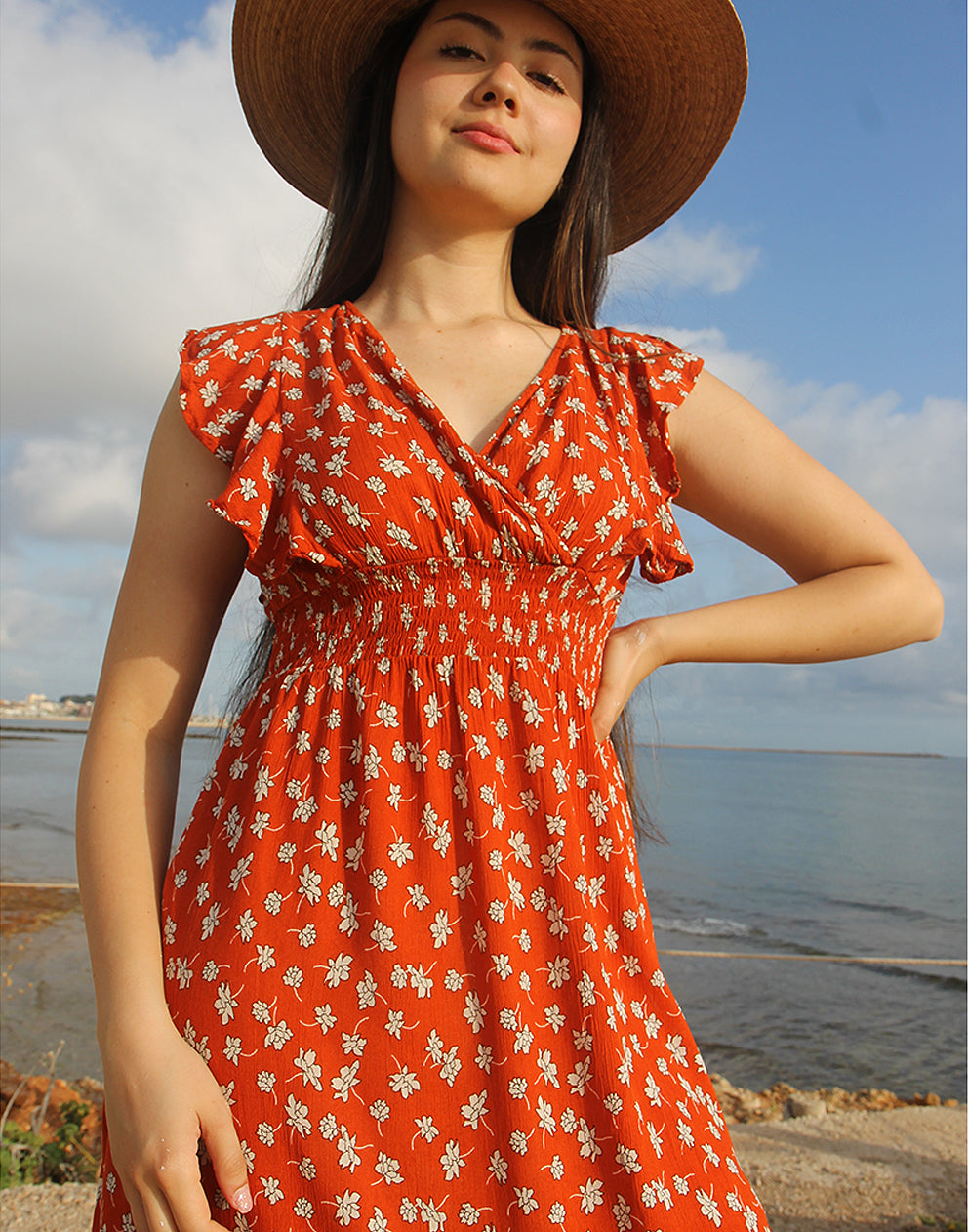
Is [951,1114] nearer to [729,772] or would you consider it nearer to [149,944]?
[149,944]

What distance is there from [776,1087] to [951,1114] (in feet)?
8.04

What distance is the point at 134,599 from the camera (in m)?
1.26

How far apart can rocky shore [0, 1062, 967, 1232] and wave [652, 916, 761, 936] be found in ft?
32.6

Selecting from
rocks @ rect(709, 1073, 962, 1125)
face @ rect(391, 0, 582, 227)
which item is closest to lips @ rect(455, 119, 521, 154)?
face @ rect(391, 0, 582, 227)

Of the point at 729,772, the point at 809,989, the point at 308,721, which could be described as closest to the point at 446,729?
the point at 308,721

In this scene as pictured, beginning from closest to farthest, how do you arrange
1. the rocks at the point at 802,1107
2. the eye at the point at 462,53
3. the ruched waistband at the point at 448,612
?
1. the ruched waistband at the point at 448,612
2. the eye at the point at 462,53
3. the rocks at the point at 802,1107

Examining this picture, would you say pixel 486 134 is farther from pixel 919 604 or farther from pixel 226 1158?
pixel 226 1158

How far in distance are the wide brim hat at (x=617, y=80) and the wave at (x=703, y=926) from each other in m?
13.9

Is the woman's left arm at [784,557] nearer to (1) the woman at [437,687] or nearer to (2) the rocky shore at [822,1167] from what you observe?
(1) the woman at [437,687]

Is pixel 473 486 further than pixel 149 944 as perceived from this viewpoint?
Yes

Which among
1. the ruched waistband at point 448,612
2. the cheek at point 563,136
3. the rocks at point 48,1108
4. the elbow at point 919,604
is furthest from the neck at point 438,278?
the rocks at point 48,1108

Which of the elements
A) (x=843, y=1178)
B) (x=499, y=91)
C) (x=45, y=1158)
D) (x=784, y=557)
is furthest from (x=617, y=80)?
(x=843, y=1178)

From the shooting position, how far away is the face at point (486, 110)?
1423 millimetres

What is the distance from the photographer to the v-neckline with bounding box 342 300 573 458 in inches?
49.2
